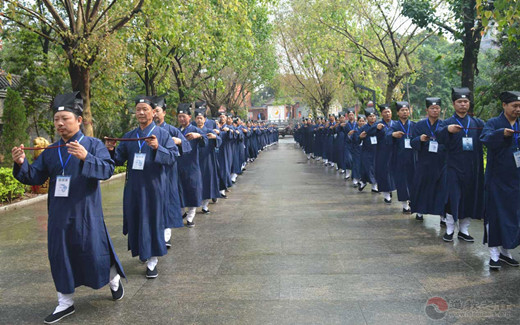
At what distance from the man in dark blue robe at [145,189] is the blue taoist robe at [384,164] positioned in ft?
19.3

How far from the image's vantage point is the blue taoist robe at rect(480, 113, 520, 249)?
5.52 m

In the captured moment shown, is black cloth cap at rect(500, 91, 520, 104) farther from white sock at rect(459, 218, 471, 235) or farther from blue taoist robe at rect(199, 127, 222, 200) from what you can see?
blue taoist robe at rect(199, 127, 222, 200)

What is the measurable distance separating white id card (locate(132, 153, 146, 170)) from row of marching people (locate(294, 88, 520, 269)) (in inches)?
153

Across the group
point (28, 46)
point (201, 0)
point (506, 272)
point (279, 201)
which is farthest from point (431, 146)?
point (28, 46)

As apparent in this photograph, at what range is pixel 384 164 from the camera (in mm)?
10516

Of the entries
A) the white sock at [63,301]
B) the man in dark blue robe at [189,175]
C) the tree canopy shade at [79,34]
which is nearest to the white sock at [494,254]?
the white sock at [63,301]

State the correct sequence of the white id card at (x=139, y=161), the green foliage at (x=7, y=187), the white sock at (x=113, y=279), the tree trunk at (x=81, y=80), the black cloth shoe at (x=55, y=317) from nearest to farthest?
1. the black cloth shoe at (x=55, y=317)
2. the white sock at (x=113, y=279)
3. the white id card at (x=139, y=161)
4. the green foliage at (x=7, y=187)
5. the tree trunk at (x=81, y=80)

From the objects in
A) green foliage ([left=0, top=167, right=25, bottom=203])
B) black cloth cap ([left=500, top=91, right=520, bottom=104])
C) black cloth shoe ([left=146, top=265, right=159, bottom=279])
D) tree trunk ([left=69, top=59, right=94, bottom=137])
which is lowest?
black cloth shoe ([left=146, top=265, right=159, bottom=279])

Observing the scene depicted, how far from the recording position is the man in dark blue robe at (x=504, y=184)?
5520 mm

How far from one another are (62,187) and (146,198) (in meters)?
1.28

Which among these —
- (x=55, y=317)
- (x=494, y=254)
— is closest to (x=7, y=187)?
(x=55, y=317)

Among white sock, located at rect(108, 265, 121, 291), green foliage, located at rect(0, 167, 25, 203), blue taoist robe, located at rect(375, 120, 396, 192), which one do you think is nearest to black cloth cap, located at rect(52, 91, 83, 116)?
white sock, located at rect(108, 265, 121, 291)

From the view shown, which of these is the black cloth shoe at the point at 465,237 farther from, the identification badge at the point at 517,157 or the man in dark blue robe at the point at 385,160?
the man in dark blue robe at the point at 385,160

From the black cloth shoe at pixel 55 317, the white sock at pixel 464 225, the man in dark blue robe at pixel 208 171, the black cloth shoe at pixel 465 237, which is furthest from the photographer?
the man in dark blue robe at pixel 208 171
